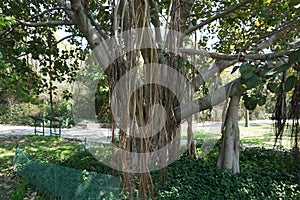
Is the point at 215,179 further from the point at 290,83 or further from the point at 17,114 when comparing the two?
the point at 17,114

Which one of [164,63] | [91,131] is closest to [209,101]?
[164,63]

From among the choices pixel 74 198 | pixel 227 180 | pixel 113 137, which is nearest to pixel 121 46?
pixel 113 137

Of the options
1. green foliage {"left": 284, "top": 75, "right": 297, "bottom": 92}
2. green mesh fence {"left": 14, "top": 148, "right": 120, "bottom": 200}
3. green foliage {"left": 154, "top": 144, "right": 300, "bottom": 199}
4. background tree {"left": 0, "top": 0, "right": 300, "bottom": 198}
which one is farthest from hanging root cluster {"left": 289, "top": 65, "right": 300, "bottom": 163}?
green mesh fence {"left": 14, "top": 148, "right": 120, "bottom": 200}

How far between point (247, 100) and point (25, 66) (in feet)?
9.31

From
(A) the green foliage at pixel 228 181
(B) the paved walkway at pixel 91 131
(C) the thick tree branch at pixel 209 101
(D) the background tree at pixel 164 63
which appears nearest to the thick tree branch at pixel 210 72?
(D) the background tree at pixel 164 63

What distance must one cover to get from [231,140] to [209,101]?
2.02 ft

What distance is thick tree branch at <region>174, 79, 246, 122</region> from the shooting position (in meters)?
2.75

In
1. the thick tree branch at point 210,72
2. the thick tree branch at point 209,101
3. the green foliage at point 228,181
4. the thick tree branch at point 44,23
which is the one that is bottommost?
the green foliage at point 228,181

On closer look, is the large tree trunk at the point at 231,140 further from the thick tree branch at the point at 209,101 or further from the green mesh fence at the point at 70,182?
the green mesh fence at the point at 70,182

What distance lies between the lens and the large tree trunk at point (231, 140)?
301 centimetres

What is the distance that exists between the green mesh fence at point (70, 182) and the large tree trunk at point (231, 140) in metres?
1.54

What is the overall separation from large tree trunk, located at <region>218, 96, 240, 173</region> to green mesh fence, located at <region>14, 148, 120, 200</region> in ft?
5.06

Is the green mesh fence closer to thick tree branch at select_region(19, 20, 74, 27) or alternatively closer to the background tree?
the background tree

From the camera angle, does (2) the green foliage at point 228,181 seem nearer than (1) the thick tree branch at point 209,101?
Yes
